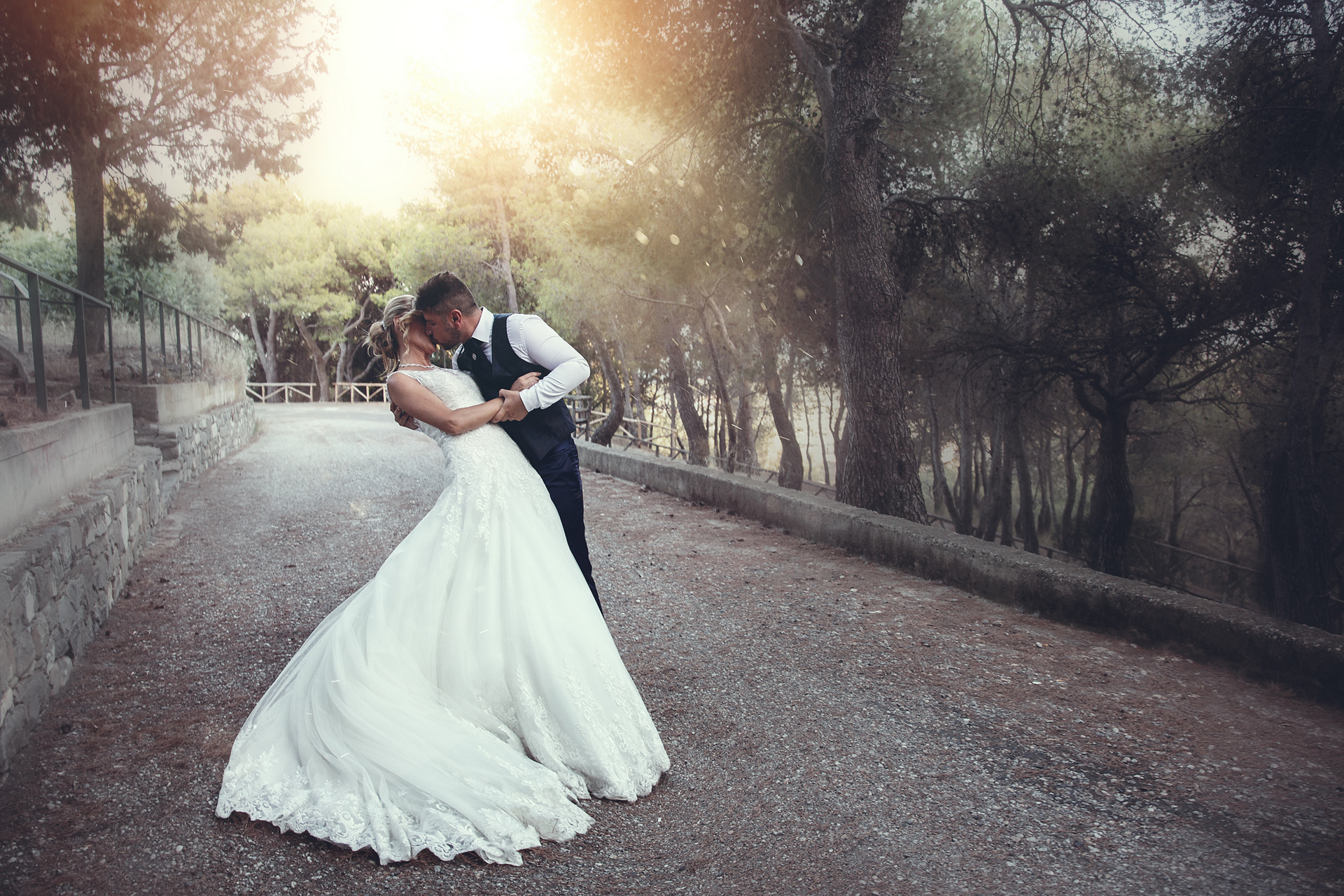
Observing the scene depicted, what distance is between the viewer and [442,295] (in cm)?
299

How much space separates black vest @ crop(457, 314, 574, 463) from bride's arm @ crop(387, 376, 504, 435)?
0.17 metres

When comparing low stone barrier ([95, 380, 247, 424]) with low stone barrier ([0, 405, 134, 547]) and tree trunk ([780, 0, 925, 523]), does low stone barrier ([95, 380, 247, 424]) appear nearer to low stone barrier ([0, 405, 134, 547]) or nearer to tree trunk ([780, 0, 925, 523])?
low stone barrier ([0, 405, 134, 547])

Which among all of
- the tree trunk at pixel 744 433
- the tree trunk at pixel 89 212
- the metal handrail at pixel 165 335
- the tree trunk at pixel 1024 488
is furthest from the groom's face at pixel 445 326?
the tree trunk at pixel 744 433

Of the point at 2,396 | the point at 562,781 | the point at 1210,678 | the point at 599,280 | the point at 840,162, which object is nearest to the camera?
the point at 562,781

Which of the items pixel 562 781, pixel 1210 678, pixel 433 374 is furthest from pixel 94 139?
pixel 1210 678

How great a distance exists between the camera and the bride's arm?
9.68 feet

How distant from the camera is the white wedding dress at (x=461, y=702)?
2.37 m

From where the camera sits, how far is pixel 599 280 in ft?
59.6

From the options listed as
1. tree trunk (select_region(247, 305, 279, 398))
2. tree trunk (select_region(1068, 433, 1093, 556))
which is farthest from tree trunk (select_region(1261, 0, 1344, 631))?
tree trunk (select_region(247, 305, 279, 398))

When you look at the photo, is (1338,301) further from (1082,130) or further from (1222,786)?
(1222,786)

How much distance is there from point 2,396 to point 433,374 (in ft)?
10.8

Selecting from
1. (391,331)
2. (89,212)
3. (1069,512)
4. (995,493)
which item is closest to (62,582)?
(391,331)

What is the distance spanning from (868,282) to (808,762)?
5.52 meters

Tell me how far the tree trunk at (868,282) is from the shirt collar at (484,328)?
511cm
